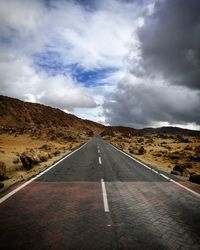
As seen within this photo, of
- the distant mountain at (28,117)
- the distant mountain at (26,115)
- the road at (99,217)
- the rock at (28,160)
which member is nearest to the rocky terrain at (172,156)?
the road at (99,217)

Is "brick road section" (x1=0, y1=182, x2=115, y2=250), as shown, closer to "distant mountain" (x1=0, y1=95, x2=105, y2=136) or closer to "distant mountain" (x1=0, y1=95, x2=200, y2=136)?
"distant mountain" (x1=0, y1=95, x2=200, y2=136)

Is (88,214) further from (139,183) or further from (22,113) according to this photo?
(22,113)

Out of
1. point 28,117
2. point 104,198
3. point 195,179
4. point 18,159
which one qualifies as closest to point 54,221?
point 104,198

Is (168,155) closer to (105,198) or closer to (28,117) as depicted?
(105,198)

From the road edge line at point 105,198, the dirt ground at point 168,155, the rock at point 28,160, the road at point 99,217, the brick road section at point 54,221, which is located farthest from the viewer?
the dirt ground at point 168,155

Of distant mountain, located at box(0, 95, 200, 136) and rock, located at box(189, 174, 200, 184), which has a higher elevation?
distant mountain, located at box(0, 95, 200, 136)

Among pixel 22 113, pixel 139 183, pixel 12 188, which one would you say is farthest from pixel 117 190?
pixel 22 113

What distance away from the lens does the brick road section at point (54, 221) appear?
5684mm

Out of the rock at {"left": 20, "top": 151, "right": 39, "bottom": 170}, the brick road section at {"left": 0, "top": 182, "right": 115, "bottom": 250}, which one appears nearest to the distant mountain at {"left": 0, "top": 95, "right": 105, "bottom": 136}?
the rock at {"left": 20, "top": 151, "right": 39, "bottom": 170}

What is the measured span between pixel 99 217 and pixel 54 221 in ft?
4.23

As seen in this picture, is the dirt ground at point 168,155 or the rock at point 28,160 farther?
the dirt ground at point 168,155

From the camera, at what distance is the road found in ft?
19.0

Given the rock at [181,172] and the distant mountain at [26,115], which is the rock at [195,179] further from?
the distant mountain at [26,115]

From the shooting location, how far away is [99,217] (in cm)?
744
